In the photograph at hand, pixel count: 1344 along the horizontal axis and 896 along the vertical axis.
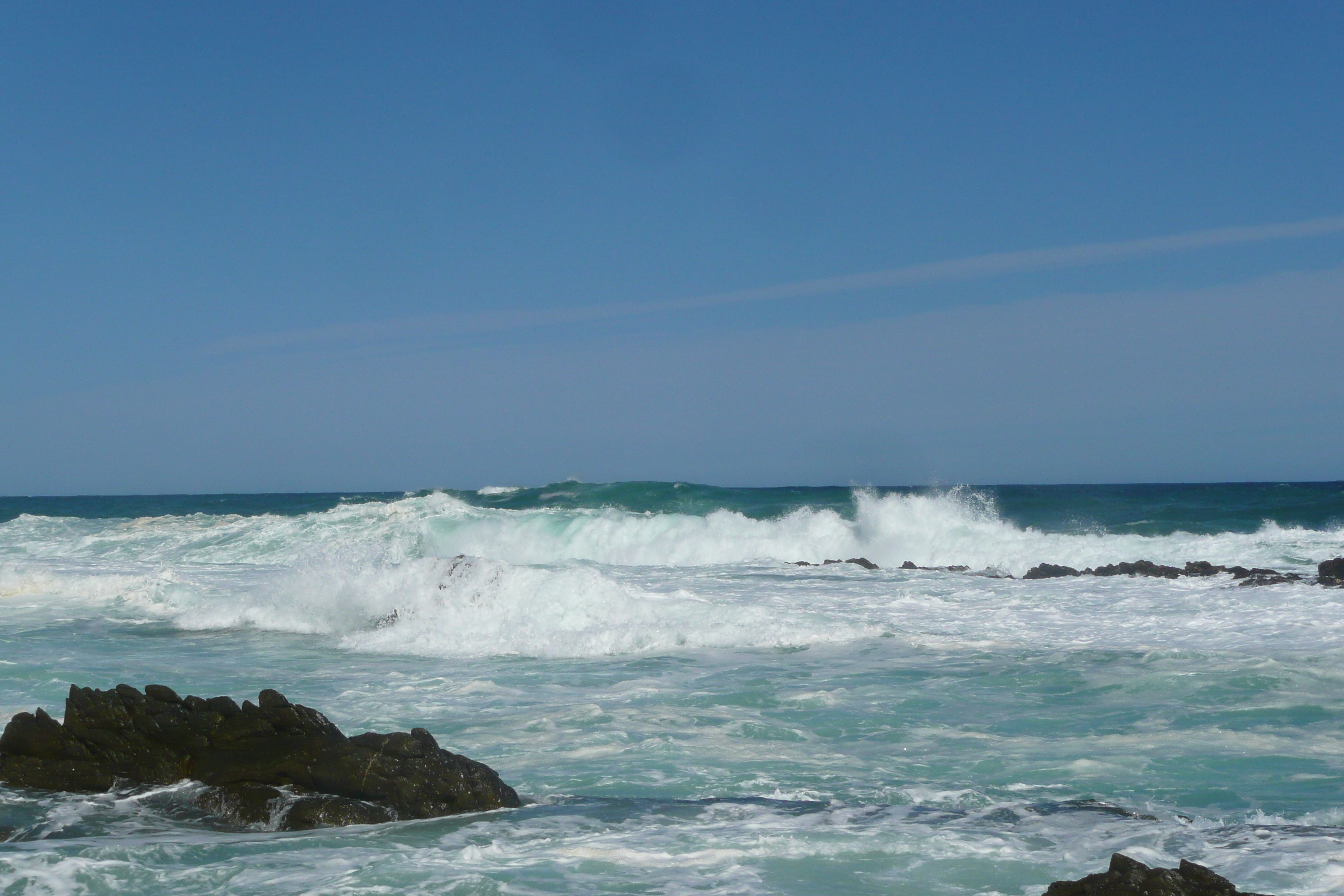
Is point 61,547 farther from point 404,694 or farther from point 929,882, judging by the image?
point 929,882

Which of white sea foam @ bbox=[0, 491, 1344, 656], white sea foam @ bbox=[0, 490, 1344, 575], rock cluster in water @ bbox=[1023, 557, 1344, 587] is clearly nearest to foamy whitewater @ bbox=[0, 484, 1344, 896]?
white sea foam @ bbox=[0, 491, 1344, 656]

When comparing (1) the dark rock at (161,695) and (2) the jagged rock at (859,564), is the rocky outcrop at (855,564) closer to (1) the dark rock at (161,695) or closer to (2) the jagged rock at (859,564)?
(2) the jagged rock at (859,564)

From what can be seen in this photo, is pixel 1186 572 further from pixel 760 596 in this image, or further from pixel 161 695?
pixel 161 695

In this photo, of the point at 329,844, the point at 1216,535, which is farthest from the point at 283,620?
the point at 1216,535

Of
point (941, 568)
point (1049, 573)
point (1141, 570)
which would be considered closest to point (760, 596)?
point (1049, 573)

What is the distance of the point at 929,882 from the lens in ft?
14.9

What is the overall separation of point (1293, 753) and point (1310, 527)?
93.9 feet

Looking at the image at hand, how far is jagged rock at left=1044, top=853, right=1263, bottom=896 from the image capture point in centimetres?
349

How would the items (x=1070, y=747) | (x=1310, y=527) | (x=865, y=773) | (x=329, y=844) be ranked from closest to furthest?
(x=329, y=844)
(x=865, y=773)
(x=1070, y=747)
(x=1310, y=527)

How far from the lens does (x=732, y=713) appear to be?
8.45 m

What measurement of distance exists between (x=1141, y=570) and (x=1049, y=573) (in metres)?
1.45

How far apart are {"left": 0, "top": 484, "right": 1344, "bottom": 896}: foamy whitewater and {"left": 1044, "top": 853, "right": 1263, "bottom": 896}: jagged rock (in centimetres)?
83

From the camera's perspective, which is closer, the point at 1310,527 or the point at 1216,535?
the point at 1216,535

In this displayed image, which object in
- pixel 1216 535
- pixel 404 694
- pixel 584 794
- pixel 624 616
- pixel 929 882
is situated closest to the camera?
pixel 929 882
